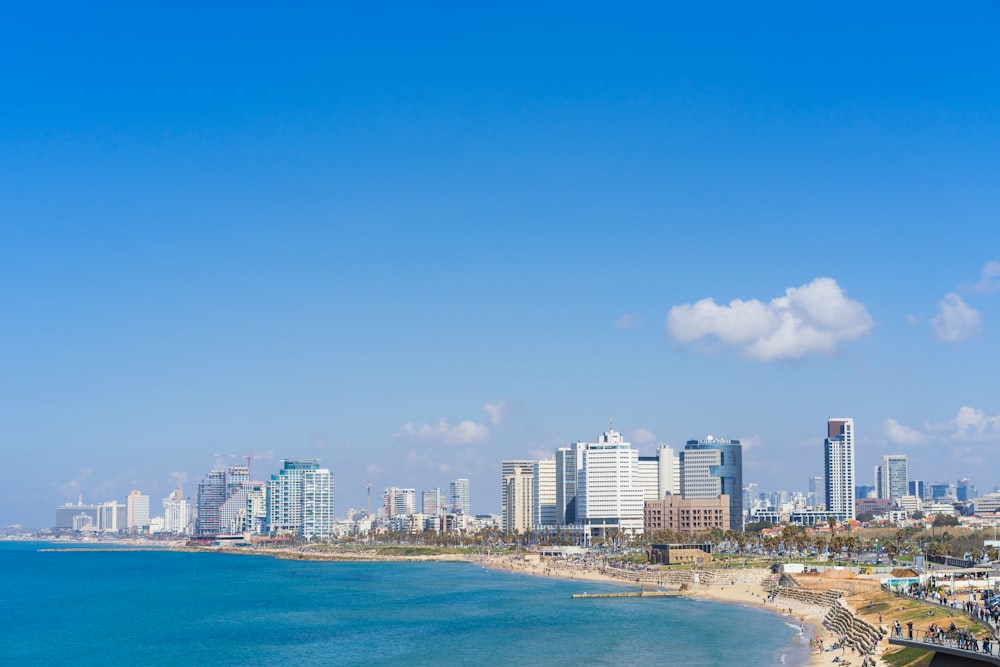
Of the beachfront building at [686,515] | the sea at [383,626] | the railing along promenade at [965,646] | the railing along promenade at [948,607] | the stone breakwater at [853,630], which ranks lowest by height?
the beachfront building at [686,515]

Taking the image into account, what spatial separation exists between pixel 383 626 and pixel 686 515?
421ft

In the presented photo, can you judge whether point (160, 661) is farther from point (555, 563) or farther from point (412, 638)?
point (555, 563)

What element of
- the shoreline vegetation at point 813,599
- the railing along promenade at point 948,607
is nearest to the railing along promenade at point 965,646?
the railing along promenade at point 948,607

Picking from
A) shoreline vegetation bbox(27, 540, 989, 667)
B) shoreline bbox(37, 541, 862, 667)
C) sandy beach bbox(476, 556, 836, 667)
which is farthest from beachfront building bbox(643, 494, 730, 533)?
shoreline vegetation bbox(27, 540, 989, 667)

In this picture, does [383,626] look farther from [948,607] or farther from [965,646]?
[965,646]

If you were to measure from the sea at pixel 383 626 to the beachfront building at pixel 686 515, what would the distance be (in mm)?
72871

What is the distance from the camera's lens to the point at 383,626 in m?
75.4

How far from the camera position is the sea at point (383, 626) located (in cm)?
6012

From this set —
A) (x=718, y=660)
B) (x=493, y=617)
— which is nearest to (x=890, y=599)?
(x=718, y=660)

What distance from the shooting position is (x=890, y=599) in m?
64.6

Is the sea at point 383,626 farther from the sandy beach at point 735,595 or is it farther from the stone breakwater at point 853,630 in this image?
the stone breakwater at point 853,630

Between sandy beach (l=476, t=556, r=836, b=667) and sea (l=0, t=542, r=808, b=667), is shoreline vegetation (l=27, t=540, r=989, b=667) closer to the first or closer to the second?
sandy beach (l=476, t=556, r=836, b=667)

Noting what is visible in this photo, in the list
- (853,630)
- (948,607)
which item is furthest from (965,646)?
(853,630)

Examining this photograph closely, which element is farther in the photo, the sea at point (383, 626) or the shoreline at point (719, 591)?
the sea at point (383, 626)
